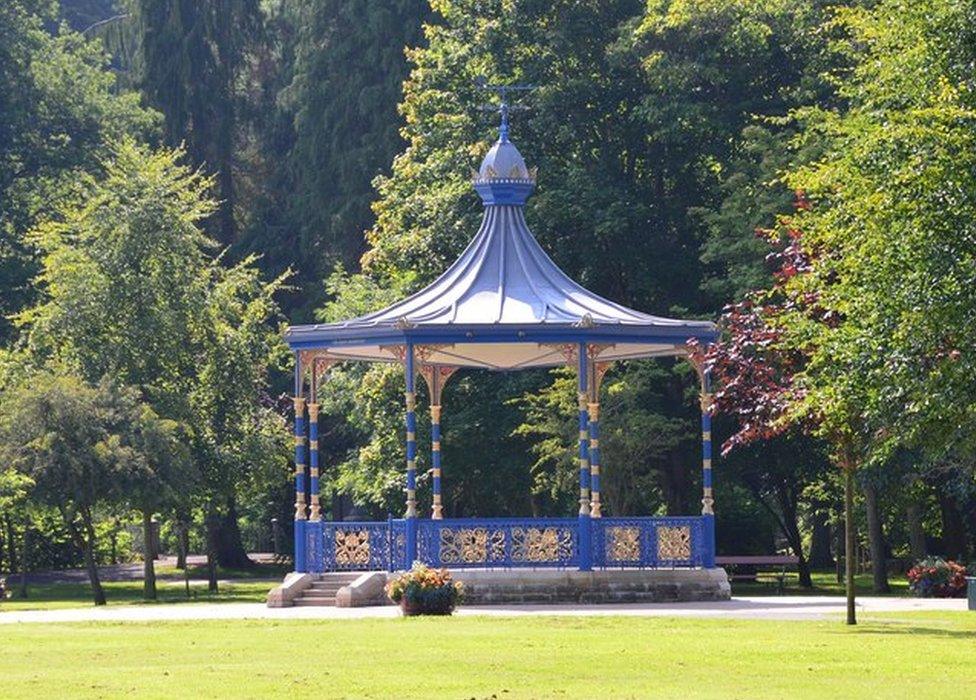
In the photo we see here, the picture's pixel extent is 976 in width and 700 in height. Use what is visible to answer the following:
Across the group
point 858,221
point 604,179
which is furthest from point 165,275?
point 858,221

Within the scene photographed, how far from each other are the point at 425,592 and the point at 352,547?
5.83 m

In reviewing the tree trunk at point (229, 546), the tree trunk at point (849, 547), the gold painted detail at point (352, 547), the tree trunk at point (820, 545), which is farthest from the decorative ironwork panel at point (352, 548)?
the tree trunk at point (229, 546)

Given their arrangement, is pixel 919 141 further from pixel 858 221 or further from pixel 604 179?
pixel 604 179

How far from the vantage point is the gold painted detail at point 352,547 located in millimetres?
38781

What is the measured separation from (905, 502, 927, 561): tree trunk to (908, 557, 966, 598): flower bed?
7.66m

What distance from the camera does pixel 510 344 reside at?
40.1 meters

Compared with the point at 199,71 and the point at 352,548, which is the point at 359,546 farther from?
the point at 199,71

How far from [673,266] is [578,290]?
10579 mm

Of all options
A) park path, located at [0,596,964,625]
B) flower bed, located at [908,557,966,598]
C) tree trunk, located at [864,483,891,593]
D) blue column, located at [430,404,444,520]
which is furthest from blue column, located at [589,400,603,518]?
tree trunk, located at [864,483,891,593]

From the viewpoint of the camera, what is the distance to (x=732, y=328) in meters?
32.0

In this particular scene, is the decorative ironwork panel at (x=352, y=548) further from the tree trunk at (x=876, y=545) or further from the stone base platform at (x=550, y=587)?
the tree trunk at (x=876, y=545)

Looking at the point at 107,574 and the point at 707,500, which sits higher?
the point at 707,500

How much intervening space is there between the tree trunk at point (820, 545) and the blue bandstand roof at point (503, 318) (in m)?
20.9

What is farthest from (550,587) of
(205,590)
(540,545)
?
(205,590)
